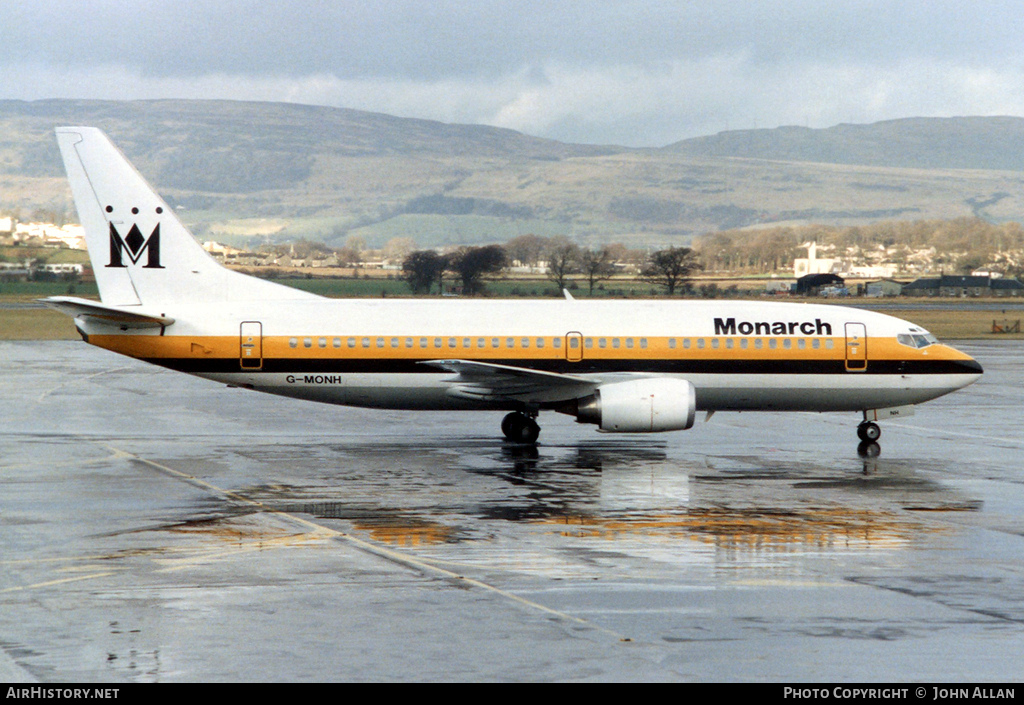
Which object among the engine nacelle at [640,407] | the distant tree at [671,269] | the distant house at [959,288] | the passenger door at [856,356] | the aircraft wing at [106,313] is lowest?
the engine nacelle at [640,407]

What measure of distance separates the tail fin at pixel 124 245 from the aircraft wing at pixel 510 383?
18.9 feet

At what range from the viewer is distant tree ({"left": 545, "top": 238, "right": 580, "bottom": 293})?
12088 cm

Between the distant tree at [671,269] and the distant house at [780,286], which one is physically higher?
the distant tree at [671,269]

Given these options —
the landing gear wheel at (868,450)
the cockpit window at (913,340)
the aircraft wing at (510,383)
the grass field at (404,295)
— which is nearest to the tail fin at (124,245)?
the aircraft wing at (510,383)

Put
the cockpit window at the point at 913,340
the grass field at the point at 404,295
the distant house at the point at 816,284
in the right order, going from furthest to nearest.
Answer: the distant house at the point at 816,284
the grass field at the point at 404,295
the cockpit window at the point at 913,340

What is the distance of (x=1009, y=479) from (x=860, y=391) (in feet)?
20.6

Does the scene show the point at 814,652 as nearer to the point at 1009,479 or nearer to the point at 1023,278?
the point at 1009,479

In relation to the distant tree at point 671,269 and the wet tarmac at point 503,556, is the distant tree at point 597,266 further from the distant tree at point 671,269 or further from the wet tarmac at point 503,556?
the wet tarmac at point 503,556

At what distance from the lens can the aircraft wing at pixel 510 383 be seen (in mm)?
30203

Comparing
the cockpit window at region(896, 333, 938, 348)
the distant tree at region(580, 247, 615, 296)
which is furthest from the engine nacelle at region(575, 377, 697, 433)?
the distant tree at region(580, 247, 615, 296)

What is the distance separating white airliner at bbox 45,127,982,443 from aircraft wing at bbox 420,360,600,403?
54 millimetres

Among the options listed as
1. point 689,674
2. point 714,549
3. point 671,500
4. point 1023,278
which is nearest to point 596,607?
point 689,674

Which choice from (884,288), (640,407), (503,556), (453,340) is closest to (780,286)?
(884,288)

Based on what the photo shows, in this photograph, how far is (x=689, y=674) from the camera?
12.7m
